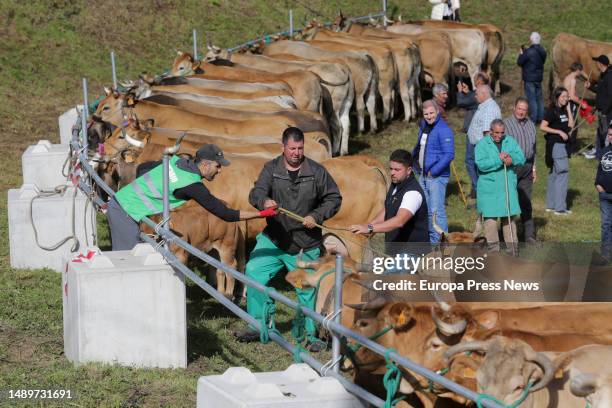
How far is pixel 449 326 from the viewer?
6719mm

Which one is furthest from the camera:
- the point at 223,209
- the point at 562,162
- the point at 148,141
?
the point at 562,162

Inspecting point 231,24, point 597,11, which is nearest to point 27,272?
point 231,24

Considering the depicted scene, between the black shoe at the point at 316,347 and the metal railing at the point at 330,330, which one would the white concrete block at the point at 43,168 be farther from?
the black shoe at the point at 316,347

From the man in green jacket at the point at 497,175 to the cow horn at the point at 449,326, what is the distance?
240 inches

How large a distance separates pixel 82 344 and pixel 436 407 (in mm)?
2969

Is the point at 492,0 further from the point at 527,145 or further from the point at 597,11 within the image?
the point at 527,145

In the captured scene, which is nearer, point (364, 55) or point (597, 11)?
point (364, 55)

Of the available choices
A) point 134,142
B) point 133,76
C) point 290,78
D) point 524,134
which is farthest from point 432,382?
point 133,76

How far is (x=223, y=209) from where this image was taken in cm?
973

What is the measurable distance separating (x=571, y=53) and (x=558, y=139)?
978 centimetres

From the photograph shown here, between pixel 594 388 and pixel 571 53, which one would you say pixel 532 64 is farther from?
pixel 594 388

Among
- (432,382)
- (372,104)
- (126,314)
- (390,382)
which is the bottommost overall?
(126,314)

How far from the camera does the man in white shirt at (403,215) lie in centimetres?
926

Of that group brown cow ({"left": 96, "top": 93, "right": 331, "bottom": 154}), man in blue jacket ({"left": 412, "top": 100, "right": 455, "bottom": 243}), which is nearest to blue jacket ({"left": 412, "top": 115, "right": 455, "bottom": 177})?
man in blue jacket ({"left": 412, "top": 100, "right": 455, "bottom": 243})
